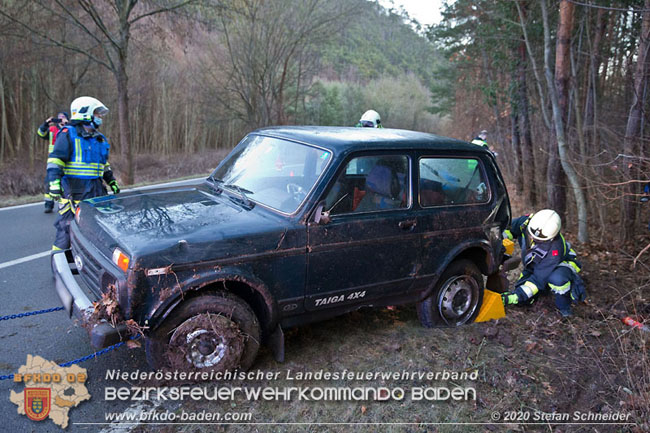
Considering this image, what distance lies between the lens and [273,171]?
399 centimetres

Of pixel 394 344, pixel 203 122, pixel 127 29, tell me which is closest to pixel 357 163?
pixel 394 344

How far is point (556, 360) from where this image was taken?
4.09 m

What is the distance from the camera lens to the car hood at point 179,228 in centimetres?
300

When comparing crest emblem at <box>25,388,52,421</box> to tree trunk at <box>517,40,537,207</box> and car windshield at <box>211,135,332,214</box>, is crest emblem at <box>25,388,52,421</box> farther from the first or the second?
tree trunk at <box>517,40,537,207</box>

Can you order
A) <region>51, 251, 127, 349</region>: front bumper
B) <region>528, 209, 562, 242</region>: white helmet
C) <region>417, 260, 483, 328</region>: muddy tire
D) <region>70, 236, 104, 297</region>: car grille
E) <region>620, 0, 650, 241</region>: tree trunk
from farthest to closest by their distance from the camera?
1. <region>620, 0, 650, 241</region>: tree trunk
2. <region>528, 209, 562, 242</region>: white helmet
3. <region>417, 260, 483, 328</region>: muddy tire
4. <region>70, 236, 104, 297</region>: car grille
5. <region>51, 251, 127, 349</region>: front bumper

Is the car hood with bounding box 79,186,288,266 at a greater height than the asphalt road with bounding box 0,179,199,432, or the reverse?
the car hood with bounding box 79,186,288,266

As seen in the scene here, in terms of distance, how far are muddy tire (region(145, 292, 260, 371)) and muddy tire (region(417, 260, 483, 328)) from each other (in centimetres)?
185

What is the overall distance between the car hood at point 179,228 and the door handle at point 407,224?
1043mm

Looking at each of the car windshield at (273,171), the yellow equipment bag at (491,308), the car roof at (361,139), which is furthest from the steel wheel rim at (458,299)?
the car windshield at (273,171)

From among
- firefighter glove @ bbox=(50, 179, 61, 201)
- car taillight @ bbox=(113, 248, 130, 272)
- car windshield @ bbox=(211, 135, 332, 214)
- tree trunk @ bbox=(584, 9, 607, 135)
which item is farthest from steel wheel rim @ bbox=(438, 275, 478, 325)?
tree trunk @ bbox=(584, 9, 607, 135)

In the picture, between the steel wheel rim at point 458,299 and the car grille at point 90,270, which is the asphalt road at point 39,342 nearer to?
the car grille at point 90,270

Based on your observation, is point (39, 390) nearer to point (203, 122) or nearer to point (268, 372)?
point (268, 372)

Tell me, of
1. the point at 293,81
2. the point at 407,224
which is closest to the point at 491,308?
the point at 407,224

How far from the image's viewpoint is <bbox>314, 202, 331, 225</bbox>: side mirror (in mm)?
3465
